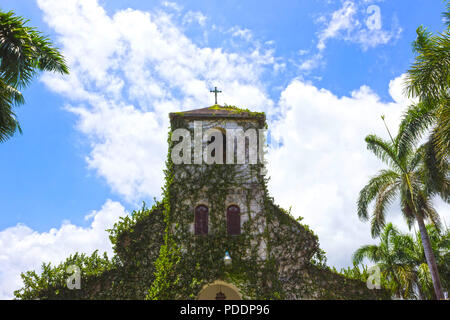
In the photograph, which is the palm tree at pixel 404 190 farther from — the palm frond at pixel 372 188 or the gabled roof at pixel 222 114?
the gabled roof at pixel 222 114

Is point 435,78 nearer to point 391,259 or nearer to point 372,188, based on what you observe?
point 372,188

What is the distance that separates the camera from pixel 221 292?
15.7 metres

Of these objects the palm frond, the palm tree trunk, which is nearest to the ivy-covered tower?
the palm tree trunk

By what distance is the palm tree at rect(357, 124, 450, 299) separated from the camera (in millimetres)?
17531

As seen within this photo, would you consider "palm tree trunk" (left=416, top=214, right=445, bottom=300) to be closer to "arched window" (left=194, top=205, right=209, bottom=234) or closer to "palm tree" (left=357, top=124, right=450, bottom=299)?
"palm tree" (left=357, top=124, right=450, bottom=299)

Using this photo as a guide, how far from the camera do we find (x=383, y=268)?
28.1m

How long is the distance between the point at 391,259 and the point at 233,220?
19117 mm

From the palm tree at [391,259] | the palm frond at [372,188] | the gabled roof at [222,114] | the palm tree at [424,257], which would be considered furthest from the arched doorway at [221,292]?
the palm tree at [424,257]

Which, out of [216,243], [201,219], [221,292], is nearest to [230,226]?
[216,243]

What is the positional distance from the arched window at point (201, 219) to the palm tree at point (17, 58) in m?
7.91

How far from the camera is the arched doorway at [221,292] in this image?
14328mm

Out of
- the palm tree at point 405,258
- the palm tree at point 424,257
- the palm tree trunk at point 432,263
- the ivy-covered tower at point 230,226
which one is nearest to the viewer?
the ivy-covered tower at point 230,226
